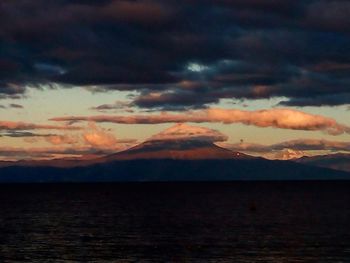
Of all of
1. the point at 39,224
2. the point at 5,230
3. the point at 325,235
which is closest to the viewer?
the point at 325,235

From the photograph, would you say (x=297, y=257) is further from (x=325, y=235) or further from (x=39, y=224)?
(x=39, y=224)

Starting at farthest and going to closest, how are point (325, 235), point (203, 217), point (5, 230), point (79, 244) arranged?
point (203, 217) → point (5, 230) → point (325, 235) → point (79, 244)

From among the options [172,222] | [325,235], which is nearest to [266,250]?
[325,235]

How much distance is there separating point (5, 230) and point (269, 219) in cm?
6329

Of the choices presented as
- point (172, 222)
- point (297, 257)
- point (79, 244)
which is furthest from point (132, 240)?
point (172, 222)

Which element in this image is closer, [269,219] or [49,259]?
[49,259]

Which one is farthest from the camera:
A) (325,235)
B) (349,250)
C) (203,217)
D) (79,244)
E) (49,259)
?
(203,217)

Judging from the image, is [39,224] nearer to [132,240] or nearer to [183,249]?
[132,240]

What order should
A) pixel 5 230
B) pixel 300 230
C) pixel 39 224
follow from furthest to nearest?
pixel 39 224 < pixel 5 230 < pixel 300 230

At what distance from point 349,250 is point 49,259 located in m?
44.0

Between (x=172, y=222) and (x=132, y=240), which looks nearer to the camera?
(x=132, y=240)

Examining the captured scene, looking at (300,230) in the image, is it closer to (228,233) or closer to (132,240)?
(228,233)

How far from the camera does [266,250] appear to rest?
108688mm

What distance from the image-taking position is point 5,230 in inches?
6038
